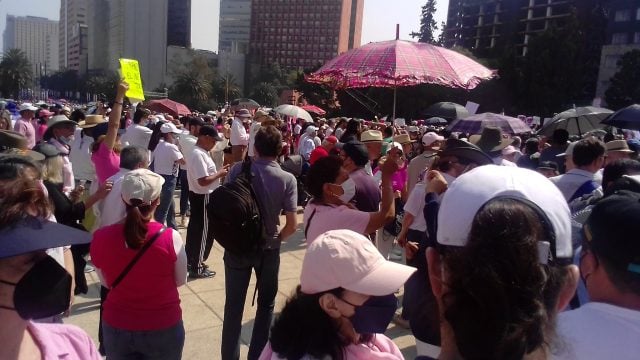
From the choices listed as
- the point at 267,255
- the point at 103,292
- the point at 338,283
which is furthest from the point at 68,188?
the point at 338,283

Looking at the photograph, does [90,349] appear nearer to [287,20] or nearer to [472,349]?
[472,349]

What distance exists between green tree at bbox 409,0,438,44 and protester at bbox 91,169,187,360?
74517 millimetres

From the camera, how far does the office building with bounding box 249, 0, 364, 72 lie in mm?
117188

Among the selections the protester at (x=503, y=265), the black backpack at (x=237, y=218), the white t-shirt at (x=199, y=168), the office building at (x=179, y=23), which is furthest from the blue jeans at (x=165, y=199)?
the office building at (x=179, y=23)

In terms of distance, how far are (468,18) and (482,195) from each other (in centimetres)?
8649

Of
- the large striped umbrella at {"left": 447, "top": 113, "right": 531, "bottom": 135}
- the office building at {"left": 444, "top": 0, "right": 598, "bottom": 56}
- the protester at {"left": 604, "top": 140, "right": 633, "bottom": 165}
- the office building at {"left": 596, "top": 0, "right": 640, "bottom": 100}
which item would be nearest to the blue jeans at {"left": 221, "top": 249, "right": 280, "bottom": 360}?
the protester at {"left": 604, "top": 140, "right": 633, "bottom": 165}

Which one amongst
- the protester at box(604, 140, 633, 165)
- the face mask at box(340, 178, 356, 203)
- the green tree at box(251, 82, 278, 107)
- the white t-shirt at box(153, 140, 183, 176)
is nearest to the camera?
the face mask at box(340, 178, 356, 203)

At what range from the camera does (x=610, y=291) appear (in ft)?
4.98

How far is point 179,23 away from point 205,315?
385 feet

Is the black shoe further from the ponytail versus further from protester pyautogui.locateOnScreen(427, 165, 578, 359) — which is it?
protester pyautogui.locateOnScreen(427, 165, 578, 359)

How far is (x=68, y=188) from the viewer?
4711mm

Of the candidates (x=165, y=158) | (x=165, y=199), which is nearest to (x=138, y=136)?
(x=165, y=158)

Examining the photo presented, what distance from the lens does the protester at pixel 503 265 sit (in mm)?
978

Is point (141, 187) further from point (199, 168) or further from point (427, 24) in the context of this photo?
point (427, 24)
